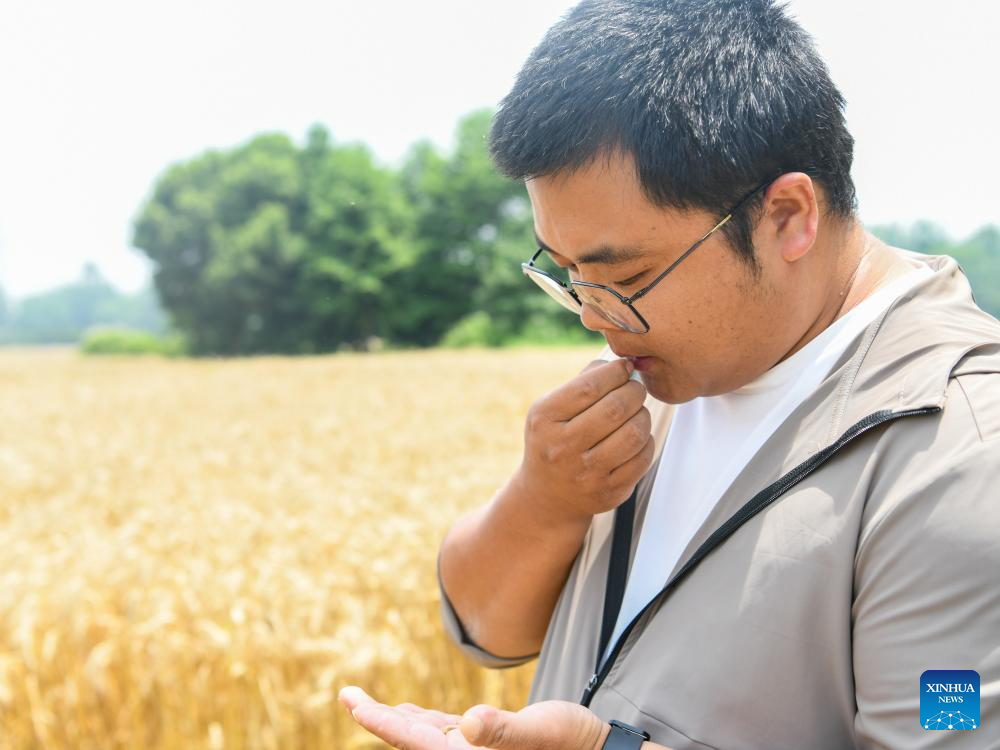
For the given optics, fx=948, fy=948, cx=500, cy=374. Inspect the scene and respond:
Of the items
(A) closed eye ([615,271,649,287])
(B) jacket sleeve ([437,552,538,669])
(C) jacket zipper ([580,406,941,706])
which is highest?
(A) closed eye ([615,271,649,287])

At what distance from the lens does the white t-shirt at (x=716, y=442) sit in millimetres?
1418

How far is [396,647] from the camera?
3.63 meters

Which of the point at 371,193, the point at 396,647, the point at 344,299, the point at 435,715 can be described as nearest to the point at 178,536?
the point at 396,647

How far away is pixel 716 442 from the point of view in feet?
5.07

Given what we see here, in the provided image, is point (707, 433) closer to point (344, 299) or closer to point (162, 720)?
point (162, 720)

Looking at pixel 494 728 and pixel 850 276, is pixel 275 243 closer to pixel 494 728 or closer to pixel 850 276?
pixel 850 276

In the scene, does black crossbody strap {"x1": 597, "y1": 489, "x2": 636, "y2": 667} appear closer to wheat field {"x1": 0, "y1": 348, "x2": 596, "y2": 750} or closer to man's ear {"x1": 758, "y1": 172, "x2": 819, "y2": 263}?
man's ear {"x1": 758, "y1": 172, "x2": 819, "y2": 263}

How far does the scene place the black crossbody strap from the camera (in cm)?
155

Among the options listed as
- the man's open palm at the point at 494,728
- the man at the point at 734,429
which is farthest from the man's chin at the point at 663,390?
the man's open palm at the point at 494,728

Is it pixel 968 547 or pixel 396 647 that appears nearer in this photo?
pixel 968 547

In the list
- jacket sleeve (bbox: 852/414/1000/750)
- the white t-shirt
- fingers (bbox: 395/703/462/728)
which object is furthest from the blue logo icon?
fingers (bbox: 395/703/462/728)

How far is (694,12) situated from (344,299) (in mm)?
53925

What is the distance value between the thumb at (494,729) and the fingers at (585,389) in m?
0.55

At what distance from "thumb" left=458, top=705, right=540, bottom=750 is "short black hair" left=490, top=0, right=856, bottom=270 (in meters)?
0.75
